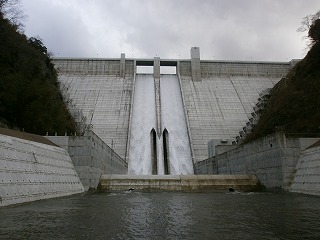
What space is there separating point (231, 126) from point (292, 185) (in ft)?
84.9

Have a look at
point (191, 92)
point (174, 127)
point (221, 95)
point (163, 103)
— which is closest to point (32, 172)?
point (174, 127)

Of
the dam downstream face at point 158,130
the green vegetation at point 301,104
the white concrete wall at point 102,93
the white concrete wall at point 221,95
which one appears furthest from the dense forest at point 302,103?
the white concrete wall at point 102,93

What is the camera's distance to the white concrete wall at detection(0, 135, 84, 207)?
9211 mm

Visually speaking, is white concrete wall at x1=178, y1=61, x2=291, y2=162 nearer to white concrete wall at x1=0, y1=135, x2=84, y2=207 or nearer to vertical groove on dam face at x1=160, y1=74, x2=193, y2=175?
vertical groove on dam face at x1=160, y1=74, x2=193, y2=175

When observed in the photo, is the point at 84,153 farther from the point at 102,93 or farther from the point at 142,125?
the point at 102,93

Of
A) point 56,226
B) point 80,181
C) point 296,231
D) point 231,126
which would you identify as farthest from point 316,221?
point 231,126

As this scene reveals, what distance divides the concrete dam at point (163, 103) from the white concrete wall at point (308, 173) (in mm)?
19131

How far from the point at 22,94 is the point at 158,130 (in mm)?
20065

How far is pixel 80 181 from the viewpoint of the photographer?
622 inches

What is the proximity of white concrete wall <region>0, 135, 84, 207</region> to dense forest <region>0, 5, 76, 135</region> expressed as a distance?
7129 millimetres

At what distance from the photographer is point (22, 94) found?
22703 millimetres

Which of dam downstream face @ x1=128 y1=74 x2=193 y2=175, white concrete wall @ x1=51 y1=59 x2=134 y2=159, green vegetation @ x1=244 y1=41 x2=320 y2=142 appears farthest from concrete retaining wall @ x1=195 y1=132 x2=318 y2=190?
white concrete wall @ x1=51 y1=59 x2=134 y2=159

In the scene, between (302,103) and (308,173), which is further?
(302,103)

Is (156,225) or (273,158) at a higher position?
(273,158)
